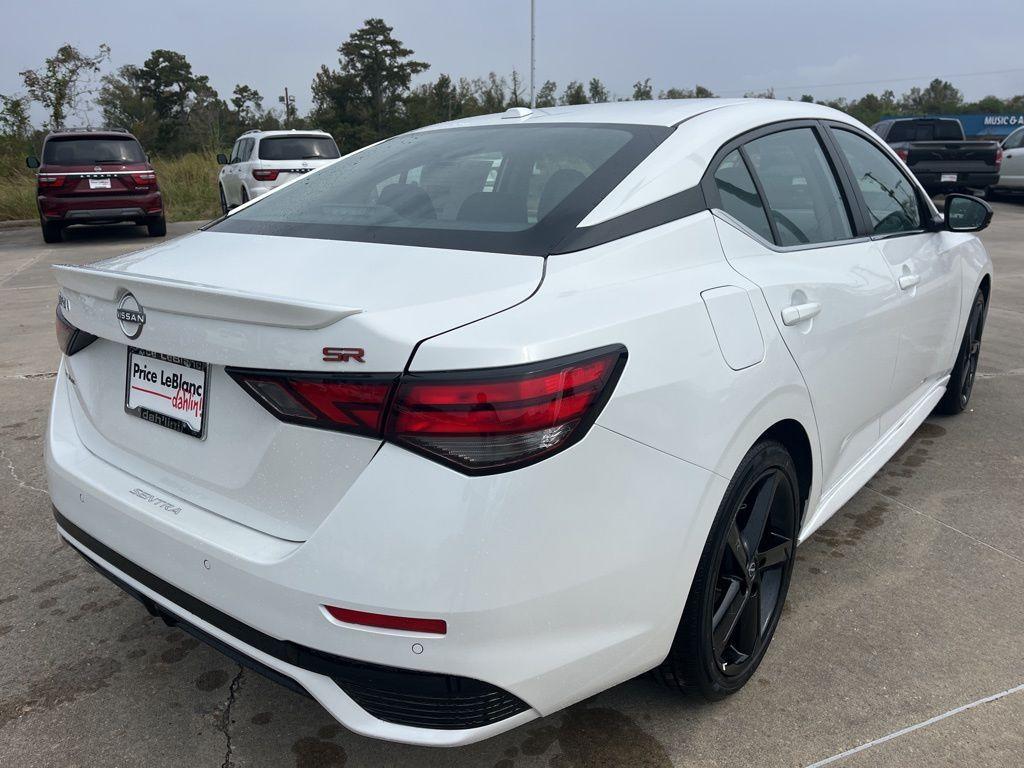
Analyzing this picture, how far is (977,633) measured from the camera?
2.54 meters

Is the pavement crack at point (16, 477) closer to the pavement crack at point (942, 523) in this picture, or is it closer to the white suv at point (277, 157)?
the pavement crack at point (942, 523)

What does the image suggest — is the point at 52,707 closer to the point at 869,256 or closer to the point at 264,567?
the point at 264,567

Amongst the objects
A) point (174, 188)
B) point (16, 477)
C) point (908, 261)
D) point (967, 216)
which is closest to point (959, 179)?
point (967, 216)

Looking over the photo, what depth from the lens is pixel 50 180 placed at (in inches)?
490

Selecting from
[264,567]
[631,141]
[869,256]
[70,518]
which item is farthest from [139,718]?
[869,256]

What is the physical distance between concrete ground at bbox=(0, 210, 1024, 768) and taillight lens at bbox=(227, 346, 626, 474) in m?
0.94

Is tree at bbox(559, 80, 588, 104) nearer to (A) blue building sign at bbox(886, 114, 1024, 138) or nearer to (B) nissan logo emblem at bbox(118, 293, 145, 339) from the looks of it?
(A) blue building sign at bbox(886, 114, 1024, 138)

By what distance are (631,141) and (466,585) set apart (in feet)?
4.32

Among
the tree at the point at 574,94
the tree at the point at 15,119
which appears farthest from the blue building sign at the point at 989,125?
the tree at the point at 15,119

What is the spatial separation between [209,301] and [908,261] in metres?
2.52

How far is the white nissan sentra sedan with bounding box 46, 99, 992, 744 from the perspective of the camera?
1.50m

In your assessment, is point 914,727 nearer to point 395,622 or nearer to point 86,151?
point 395,622

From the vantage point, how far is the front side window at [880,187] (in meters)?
3.05

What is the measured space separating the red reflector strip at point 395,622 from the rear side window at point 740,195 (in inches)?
51.9
